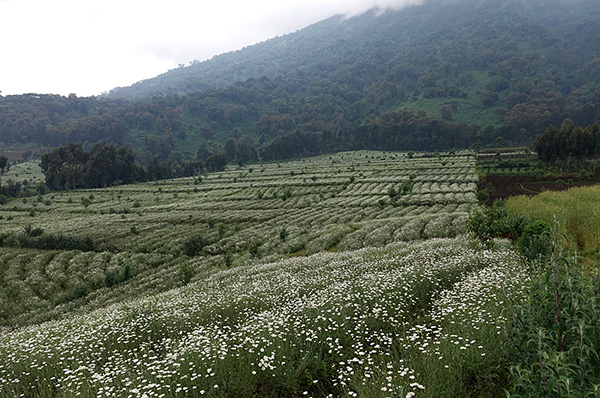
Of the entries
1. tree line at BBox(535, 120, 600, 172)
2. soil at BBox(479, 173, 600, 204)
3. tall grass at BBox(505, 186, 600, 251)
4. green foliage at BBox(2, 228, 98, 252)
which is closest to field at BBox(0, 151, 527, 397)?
green foliage at BBox(2, 228, 98, 252)

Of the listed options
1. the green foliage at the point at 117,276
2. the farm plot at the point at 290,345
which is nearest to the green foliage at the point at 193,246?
the green foliage at the point at 117,276

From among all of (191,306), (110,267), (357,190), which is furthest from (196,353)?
(357,190)

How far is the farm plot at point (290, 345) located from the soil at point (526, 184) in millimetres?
51338

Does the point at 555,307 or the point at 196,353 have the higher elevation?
the point at 555,307

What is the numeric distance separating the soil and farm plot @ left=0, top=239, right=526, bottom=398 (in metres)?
51.3

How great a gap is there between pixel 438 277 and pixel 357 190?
66.3 meters

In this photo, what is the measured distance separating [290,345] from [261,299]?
4.34m

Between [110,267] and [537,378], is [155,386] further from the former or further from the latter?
[110,267]

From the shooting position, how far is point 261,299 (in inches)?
488

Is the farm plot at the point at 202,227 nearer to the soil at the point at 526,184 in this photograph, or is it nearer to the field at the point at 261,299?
the field at the point at 261,299

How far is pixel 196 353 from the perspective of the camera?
7641mm

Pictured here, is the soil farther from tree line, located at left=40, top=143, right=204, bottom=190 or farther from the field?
tree line, located at left=40, top=143, right=204, bottom=190

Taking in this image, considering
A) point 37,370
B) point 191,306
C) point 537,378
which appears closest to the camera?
point 537,378

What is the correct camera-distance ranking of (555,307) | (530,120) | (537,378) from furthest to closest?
1. (530,120)
2. (555,307)
3. (537,378)
